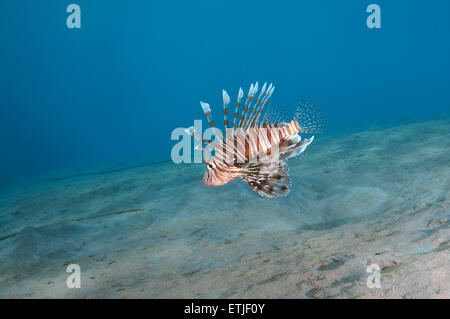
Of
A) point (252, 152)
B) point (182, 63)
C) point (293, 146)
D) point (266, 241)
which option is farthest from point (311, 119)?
point (182, 63)

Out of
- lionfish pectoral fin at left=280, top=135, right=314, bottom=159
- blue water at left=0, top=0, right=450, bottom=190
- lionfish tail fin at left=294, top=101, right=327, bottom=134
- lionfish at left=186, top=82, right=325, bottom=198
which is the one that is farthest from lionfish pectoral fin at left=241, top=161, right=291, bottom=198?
blue water at left=0, top=0, right=450, bottom=190

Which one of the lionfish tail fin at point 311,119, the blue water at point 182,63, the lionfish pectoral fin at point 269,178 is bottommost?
the lionfish pectoral fin at point 269,178

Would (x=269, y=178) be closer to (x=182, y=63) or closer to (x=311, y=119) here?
(x=311, y=119)

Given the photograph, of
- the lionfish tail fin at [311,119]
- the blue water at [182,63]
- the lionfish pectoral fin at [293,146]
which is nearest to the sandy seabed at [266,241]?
the lionfish pectoral fin at [293,146]

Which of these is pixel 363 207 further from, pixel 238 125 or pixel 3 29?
pixel 3 29

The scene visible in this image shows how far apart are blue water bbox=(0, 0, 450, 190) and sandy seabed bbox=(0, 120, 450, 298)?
181ft

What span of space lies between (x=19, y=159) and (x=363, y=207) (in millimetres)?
59639

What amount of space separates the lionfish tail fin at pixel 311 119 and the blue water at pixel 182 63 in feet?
188

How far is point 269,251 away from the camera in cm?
281

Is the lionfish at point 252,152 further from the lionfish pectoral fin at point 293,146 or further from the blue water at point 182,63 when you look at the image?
the blue water at point 182,63

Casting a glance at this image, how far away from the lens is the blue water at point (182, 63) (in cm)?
6096

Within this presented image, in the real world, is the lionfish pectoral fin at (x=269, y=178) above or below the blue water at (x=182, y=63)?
below

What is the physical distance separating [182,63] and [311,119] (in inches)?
4622
